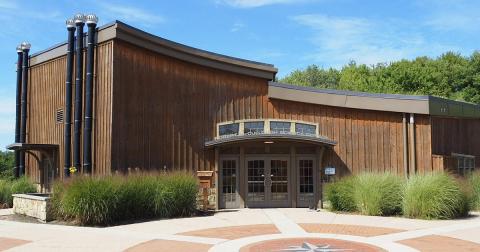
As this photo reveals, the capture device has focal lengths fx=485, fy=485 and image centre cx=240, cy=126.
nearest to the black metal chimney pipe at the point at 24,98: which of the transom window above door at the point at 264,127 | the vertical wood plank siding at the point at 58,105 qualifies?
the vertical wood plank siding at the point at 58,105

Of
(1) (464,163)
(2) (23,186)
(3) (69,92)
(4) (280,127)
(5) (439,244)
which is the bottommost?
(5) (439,244)

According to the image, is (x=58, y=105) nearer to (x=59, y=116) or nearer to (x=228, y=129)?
(x=59, y=116)

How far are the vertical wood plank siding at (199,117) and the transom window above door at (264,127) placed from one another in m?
0.30

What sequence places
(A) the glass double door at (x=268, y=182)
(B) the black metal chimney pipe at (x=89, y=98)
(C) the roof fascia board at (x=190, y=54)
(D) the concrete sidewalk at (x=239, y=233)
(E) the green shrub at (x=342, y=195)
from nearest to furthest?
(D) the concrete sidewalk at (x=239, y=233) < (E) the green shrub at (x=342, y=195) < (B) the black metal chimney pipe at (x=89, y=98) < (C) the roof fascia board at (x=190, y=54) < (A) the glass double door at (x=268, y=182)

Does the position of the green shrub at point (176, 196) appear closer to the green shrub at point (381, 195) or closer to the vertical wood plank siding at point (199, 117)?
the vertical wood plank siding at point (199, 117)

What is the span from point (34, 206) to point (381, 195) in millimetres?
11001

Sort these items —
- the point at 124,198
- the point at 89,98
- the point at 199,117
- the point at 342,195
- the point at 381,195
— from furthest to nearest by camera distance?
the point at 199,117 → the point at 89,98 → the point at 342,195 → the point at 381,195 → the point at 124,198

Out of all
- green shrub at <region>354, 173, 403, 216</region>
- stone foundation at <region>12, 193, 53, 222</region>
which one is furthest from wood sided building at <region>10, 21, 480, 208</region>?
green shrub at <region>354, 173, 403, 216</region>

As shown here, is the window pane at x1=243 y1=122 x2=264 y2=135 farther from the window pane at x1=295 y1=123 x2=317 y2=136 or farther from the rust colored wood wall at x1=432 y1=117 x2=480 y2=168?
the rust colored wood wall at x1=432 y1=117 x2=480 y2=168

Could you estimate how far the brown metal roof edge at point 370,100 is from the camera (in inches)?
743

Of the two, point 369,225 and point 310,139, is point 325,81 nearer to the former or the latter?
point 310,139

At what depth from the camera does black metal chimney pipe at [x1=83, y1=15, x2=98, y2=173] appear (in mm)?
17375

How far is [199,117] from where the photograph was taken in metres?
19.8

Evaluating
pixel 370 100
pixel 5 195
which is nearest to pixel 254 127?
pixel 370 100
